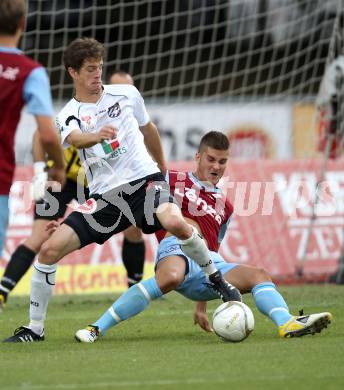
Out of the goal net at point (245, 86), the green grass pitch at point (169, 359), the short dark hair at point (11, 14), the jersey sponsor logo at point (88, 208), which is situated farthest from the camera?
the goal net at point (245, 86)

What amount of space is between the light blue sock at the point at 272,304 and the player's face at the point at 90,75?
1.76m

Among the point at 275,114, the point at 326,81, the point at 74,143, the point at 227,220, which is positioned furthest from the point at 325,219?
the point at 74,143

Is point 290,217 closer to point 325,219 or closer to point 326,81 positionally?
point 325,219

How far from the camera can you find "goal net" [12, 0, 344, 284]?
42.3 ft

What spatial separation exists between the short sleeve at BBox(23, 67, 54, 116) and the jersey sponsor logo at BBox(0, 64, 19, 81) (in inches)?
2.7

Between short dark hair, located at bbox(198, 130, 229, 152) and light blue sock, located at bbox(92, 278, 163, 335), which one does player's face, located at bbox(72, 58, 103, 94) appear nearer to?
short dark hair, located at bbox(198, 130, 229, 152)

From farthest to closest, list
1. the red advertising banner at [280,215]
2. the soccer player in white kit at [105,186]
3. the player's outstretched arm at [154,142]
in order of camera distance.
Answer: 1. the red advertising banner at [280,215]
2. the player's outstretched arm at [154,142]
3. the soccer player in white kit at [105,186]

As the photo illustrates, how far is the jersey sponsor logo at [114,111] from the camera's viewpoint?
7293 millimetres

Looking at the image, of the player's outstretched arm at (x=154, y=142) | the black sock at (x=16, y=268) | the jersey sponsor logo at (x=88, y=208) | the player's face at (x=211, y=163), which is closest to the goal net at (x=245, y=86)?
the black sock at (x=16, y=268)

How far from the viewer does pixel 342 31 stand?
546 inches

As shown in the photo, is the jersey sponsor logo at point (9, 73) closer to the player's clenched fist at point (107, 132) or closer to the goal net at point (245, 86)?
the player's clenched fist at point (107, 132)

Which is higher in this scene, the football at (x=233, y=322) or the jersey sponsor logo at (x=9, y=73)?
the jersey sponsor logo at (x=9, y=73)

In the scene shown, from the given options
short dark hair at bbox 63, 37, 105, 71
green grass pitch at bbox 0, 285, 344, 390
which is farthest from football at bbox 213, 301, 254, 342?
short dark hair at bbox 63, 37, 105, 71

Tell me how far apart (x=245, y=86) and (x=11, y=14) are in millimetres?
12948
